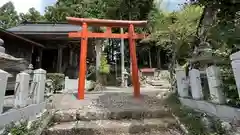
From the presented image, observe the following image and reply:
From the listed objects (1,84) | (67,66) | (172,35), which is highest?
(172,35)

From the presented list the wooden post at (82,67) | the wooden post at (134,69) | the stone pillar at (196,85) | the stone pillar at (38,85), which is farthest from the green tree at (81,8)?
the stone pillar at (196,85)

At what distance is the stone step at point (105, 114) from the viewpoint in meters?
4.98

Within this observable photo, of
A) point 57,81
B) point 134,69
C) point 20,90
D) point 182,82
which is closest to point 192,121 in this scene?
point 182,82

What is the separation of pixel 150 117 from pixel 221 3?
10.4 ft

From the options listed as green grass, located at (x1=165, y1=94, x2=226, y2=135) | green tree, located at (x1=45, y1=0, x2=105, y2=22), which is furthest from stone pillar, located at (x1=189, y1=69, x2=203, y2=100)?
green tree, located at (x1=45, y1=0, x2=105, y2=22)

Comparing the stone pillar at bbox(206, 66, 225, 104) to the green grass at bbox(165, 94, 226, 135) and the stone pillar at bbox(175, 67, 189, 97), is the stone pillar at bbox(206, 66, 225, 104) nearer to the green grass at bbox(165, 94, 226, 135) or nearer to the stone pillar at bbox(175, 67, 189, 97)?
the green grass at bbox(165, 94, 226, 135)

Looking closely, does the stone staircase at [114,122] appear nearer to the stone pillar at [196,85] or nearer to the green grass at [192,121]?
the green grass at [192,121]

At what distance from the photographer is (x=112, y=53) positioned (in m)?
31.0

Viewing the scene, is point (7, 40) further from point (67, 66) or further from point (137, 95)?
point (137, 95)

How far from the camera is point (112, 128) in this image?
4391 millimetres

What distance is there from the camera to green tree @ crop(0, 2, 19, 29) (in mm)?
30250

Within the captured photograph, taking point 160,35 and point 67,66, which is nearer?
point 160,35

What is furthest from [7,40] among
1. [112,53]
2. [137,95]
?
[112,53]

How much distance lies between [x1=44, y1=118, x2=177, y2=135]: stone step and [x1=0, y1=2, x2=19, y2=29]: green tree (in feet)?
101
